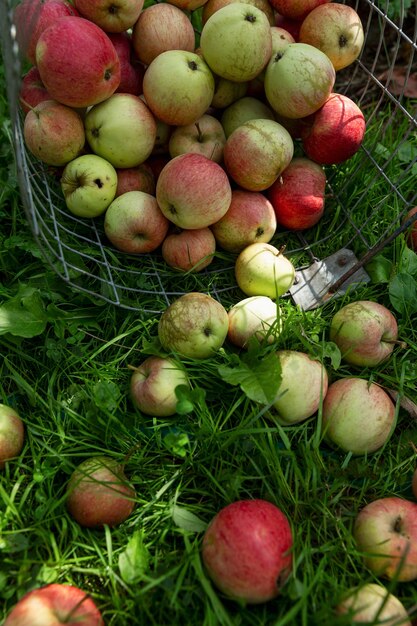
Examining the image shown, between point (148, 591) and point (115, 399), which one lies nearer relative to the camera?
point (148, 591)

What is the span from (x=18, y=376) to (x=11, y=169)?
111 cm

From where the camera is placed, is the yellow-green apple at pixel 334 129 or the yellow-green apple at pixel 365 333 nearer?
the yellow-green apple at pixel 365 333

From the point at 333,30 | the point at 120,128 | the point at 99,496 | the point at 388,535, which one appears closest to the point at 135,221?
the point at 120,128

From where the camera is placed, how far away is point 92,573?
180 cm

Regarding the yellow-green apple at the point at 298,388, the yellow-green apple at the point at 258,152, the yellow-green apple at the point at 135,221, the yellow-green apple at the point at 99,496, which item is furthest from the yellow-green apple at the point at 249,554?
the yellow-green apple at the point at 258,152

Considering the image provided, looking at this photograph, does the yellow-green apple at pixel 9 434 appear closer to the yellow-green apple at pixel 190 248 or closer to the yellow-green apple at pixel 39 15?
the yellow-green apple at pixel 190 248

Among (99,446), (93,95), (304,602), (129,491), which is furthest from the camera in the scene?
(93,95)

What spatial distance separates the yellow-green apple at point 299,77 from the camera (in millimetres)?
2334

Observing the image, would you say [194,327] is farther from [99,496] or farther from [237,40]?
[237,40]

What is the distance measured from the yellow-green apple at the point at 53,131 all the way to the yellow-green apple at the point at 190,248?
22.3 inches

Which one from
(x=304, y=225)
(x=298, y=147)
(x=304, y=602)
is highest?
(x=298, y=147)

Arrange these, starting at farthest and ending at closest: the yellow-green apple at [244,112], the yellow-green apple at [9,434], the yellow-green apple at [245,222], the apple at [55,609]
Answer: the yellow-green apple at [244,112]
the yellow-green apple at [245,222]
the yellow-green apple at [9,434]
the apple at [55,609]

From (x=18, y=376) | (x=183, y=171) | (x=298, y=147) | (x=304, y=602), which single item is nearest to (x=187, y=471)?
(x=304, y=602)

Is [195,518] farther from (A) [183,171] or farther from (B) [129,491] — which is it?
(A) [183,171]
